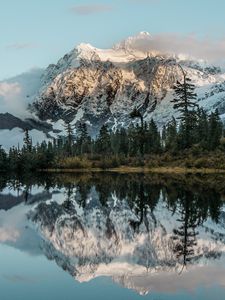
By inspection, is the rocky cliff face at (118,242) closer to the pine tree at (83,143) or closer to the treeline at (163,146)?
A: the treeline at (163,146)

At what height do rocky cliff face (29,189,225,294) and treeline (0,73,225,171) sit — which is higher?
treeline (0,73,225,171)

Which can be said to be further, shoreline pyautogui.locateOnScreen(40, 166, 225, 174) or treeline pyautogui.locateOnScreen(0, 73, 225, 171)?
treeline pyautogui.locateOnScreen(0, 73, 225, 171)

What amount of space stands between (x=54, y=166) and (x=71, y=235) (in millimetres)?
82063

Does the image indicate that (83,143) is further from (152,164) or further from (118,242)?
(118,242)

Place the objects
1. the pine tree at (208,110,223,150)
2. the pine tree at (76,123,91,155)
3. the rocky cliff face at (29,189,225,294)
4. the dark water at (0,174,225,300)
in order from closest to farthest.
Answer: the dark water at (0,174,225,300)
the rocky cliff face at (29,189,225,294)
the pine tree at (208,110,223,150)
the pine tree at (76,123,91,155)

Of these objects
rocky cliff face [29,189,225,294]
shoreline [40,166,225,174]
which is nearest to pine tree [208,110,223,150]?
shoreline [40,166,225,174]

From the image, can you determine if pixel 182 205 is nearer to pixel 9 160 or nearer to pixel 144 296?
pixel 144 296

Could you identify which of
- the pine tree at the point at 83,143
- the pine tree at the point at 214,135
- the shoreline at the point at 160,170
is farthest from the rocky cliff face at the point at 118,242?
the pine tree at the point at 83,143

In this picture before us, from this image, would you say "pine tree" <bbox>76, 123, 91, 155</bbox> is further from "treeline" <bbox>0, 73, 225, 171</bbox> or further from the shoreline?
the shoreline

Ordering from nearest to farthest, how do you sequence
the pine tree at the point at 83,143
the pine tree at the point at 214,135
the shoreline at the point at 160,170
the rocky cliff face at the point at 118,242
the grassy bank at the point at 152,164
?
1. the rocky cliff face at the point at 118,242
2. the shoreline at the point at 160,170
3. the grassy bank at the point at 152,164
4. the pine tree at the point at 214,135
5. the pine tree at the point at 83,143

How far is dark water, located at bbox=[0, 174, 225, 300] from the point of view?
14.4 meters

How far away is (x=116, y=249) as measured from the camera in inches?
782

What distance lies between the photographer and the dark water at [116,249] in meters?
14.4

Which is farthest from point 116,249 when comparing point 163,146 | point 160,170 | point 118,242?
point 163,146
